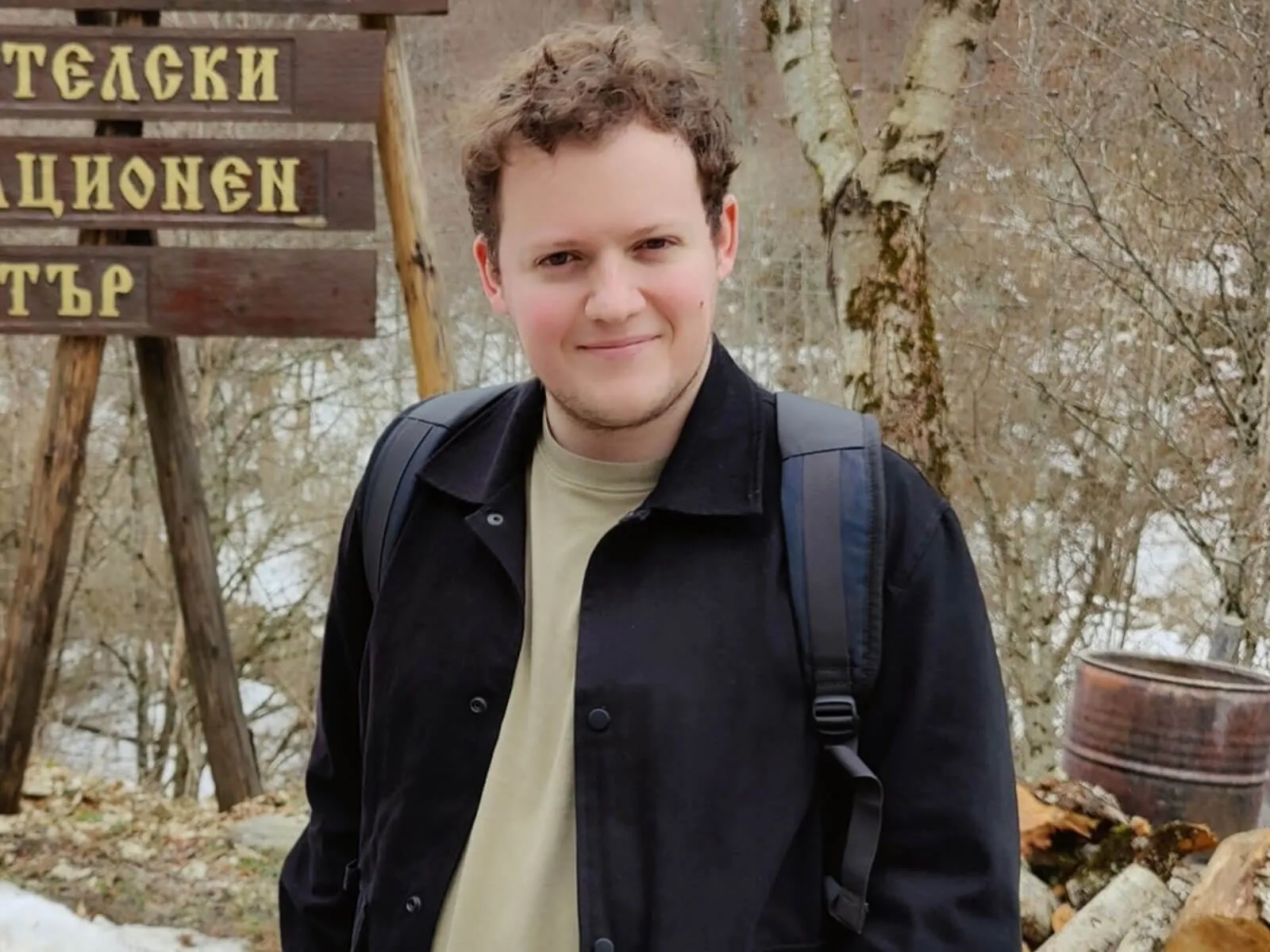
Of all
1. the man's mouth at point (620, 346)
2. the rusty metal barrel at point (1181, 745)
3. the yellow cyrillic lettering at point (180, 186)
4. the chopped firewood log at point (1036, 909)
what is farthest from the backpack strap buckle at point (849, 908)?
the yellow cyrillic lettering at point (180, 186)

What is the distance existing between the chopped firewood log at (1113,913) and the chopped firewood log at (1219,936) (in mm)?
214

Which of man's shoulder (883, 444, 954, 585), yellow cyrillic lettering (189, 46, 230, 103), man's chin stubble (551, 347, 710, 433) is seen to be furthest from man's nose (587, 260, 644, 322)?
yellow cyrillic lettering (189, 46, 230, 103)

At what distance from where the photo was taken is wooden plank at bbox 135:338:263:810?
464 centimetres

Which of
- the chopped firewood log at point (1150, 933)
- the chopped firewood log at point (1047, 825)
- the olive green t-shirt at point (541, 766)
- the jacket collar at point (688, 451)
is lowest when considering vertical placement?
the chopped firewood log at point (1150, 933)

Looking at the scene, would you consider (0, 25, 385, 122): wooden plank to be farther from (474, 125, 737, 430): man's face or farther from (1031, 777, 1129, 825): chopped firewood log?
(1031, 777, 1129, 825): chopped firewood log

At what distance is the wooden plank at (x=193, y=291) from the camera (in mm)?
4305

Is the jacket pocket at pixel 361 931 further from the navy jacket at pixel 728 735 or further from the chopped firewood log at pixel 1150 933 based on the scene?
the chopped firewood log at pixel 1150 933

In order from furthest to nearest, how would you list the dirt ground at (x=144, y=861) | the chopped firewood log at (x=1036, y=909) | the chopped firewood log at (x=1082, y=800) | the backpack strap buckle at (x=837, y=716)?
1. the dirt ground at (x=144, y=861)
2. the chopped firewood log at (x=1082, y=800)
3. the chopped firewood log at (x=1036, y=909)
4. the backpack strap buckle at (x=837, y=716)

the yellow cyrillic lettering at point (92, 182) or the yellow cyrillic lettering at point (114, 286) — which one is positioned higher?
the yellow cyrillic lettering at point (92, 182)

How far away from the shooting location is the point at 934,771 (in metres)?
1.31

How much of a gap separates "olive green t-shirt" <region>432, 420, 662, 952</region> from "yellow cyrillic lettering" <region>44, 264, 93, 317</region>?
3476mm

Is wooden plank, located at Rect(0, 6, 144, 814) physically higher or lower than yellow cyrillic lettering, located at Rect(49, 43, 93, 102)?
lower

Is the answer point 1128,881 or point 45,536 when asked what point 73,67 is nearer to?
point 45,536

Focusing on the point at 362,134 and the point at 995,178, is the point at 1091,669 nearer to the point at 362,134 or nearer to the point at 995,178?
the point at 995,178
